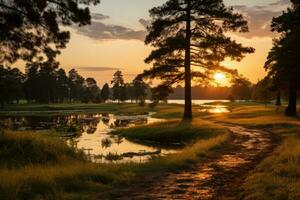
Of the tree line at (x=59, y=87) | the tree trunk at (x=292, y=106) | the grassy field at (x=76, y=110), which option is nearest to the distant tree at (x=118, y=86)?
the tree line at (x=59, y=87)

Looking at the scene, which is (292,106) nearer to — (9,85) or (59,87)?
(9,85)

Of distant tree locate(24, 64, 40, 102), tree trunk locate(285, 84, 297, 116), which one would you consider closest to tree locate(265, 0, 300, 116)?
tree trunk locate(285, 84, 297, 116)

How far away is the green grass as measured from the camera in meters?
31.3

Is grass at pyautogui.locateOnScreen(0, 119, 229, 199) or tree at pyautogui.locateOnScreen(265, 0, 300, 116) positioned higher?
tree at pyautogui.locateOnScreen(265, 0, 300, 116)

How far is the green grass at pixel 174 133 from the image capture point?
103 feet

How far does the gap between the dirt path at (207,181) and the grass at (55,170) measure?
0.82m

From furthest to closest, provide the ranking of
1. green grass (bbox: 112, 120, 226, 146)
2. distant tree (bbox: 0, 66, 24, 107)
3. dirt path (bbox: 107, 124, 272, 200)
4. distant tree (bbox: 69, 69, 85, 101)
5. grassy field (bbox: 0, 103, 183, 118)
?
distant tree (bbox: 69, 69, 85, 101), grassy field (bbox: 0, 103, 183, 118), distant tree (bbox: 0, 66, 24, 107), green grass (bbox: 112, 120, 226, 146), dirt path (bbox: 107, 124, 272, 200)

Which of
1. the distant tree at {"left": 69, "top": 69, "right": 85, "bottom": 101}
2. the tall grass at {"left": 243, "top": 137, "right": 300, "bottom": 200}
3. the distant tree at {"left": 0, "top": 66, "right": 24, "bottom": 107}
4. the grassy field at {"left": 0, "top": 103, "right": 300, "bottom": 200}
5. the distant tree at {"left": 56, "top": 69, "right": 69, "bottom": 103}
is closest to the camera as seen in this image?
the tall grass at {"left": 243, "top": 137, "right": 300, "bottom": 200}

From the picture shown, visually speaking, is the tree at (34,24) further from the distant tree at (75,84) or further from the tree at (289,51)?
the distant tree at (75,84)

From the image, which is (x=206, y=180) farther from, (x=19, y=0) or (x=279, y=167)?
(x=19, y=0)

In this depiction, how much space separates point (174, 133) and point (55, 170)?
69.4 ft

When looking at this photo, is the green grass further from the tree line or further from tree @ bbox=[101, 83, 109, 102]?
tree @ bbox=[101, 83, 109, 102]

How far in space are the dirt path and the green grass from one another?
463 inches

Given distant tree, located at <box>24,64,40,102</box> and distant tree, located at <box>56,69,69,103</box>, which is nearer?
distant tree, located at <box>24,64,40,102</box>
